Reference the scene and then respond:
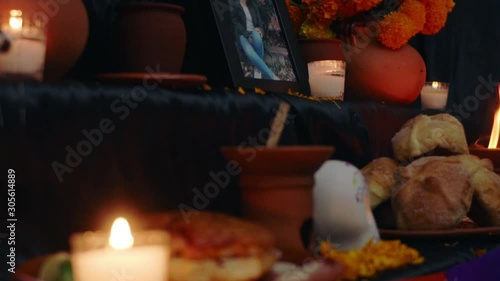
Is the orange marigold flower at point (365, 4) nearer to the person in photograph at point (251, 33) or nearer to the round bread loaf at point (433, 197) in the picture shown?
the person in photograph at point (251, 33)

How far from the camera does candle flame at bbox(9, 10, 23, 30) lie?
877 millimetres

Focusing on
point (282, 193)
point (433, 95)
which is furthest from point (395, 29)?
point (282, 193)

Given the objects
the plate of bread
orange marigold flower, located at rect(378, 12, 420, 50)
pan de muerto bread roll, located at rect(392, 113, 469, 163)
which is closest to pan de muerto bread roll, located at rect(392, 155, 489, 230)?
the plate of bread

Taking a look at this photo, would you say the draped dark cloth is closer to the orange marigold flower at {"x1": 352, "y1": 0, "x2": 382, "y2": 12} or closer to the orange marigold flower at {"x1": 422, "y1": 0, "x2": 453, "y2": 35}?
the orange marigold flower at {"x1": 352, "y1": 0, "x2": 382, "y2": 12}

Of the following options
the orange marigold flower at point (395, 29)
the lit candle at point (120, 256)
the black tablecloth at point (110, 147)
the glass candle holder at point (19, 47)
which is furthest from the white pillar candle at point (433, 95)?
the lit candle at point (120, 256)

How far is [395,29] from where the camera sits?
1.68m

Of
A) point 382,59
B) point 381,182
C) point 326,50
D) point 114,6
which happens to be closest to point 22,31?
point 114,6

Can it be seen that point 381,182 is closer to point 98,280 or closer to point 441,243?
point 441,243

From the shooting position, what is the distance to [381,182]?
1.24m

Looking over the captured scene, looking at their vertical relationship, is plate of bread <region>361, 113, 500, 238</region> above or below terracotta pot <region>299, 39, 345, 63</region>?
below

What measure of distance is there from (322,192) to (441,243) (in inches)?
11.3

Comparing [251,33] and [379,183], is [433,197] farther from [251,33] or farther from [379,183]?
[251,33]

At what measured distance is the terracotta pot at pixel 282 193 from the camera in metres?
0.80

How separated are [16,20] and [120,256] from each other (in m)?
0.42
